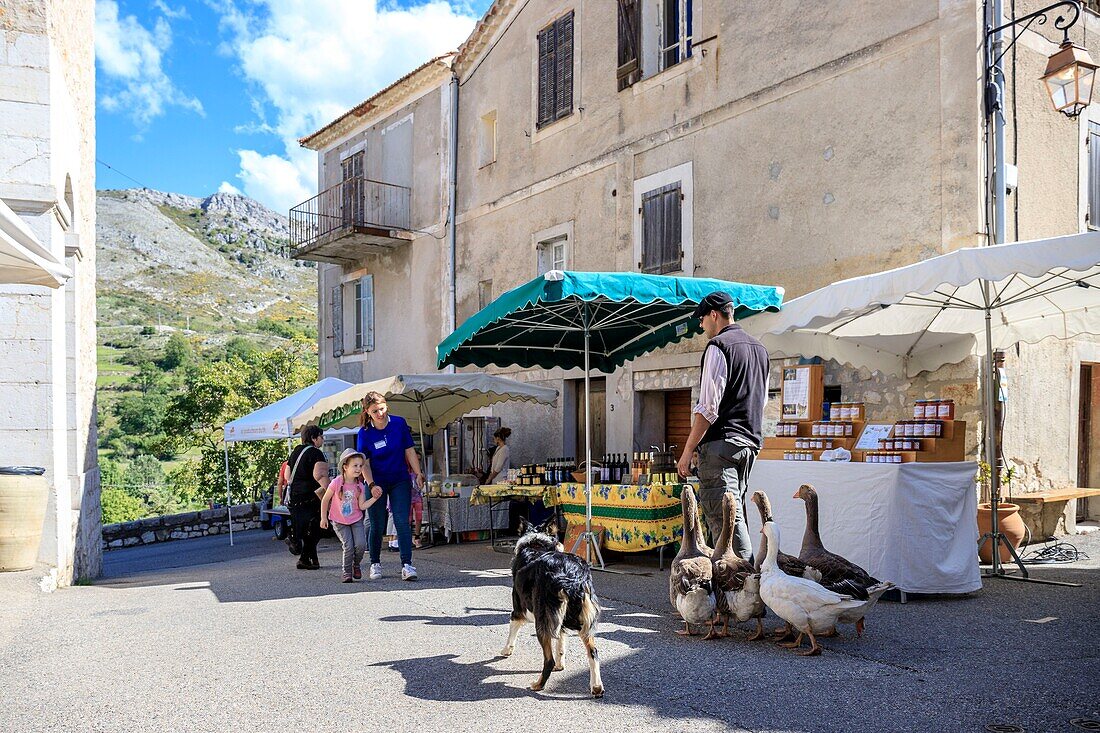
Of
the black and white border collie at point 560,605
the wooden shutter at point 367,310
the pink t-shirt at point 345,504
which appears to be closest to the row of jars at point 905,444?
the black and white border collie at point 560,605

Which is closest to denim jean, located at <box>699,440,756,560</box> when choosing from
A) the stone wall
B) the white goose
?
the white goose

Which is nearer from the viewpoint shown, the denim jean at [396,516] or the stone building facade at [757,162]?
the denim jean at [396,516]

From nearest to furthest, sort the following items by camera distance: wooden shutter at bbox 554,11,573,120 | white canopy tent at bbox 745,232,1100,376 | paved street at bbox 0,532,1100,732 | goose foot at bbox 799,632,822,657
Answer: paved street at bbox 0,532,1100,732, goose foot at bbox 799,632,822,657, white canopy tent at bbox 745,232,1100,376, wooden shutter at bbox 554,11,573,120

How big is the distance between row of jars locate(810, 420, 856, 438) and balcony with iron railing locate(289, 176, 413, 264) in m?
13.2

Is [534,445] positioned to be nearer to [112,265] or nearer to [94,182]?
[94,182]

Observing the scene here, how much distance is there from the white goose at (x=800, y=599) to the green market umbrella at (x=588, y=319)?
3308 millimetres

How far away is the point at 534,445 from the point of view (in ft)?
53.4

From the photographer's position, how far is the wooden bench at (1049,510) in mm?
9758

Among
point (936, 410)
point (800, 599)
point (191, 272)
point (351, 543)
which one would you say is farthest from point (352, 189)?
point (191, 272)

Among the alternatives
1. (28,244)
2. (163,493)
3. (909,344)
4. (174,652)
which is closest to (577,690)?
(174,652)

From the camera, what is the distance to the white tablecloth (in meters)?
6.80

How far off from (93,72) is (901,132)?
1036cm

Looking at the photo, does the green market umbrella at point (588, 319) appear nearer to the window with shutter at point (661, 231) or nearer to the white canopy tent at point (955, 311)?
the white canopy tent at point (955, 311)

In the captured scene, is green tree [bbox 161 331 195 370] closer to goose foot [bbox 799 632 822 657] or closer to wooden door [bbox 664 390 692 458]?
wooden door [bbox 664 390 692 458]
